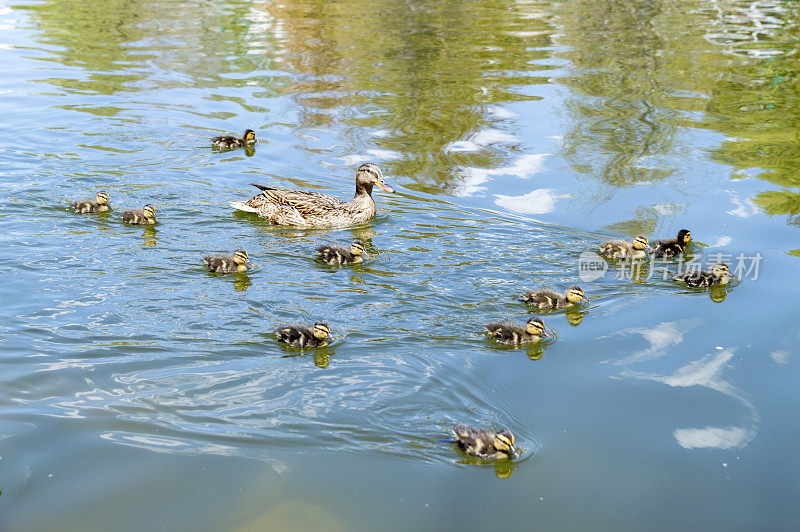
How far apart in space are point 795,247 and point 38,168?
7035 mm

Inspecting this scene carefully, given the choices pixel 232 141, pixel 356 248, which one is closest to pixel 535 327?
pixel 356 248

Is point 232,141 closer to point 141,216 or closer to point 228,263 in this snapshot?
point 141,216

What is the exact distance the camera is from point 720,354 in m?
5.30

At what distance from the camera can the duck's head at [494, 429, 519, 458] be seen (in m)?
4.19

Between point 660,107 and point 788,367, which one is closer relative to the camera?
point 788,367

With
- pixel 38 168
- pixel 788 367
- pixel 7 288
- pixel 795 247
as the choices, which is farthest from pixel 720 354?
pixel 38 168

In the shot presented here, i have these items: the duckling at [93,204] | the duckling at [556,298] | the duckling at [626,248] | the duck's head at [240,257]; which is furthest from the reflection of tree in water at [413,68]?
the duckling at [93,204]

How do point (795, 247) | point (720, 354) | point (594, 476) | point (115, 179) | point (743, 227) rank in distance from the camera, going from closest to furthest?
point (594, 476) < point (720, 354) < point (795, 247) < point (743, 227) < point (115, 179)

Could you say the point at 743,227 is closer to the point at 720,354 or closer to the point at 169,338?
the point at 720,354

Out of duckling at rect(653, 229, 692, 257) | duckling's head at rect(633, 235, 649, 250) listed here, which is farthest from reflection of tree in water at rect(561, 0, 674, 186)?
duckling's head at rect(633, 235, 649, 250)

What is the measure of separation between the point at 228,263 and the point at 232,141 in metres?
3.64

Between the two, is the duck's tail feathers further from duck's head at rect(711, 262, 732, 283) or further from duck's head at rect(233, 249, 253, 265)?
duck's head at rect(711, 262, 732, 283)

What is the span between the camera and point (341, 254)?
6.66 metres

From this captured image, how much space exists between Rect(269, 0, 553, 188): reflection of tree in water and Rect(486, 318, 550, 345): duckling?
3.34 meters
